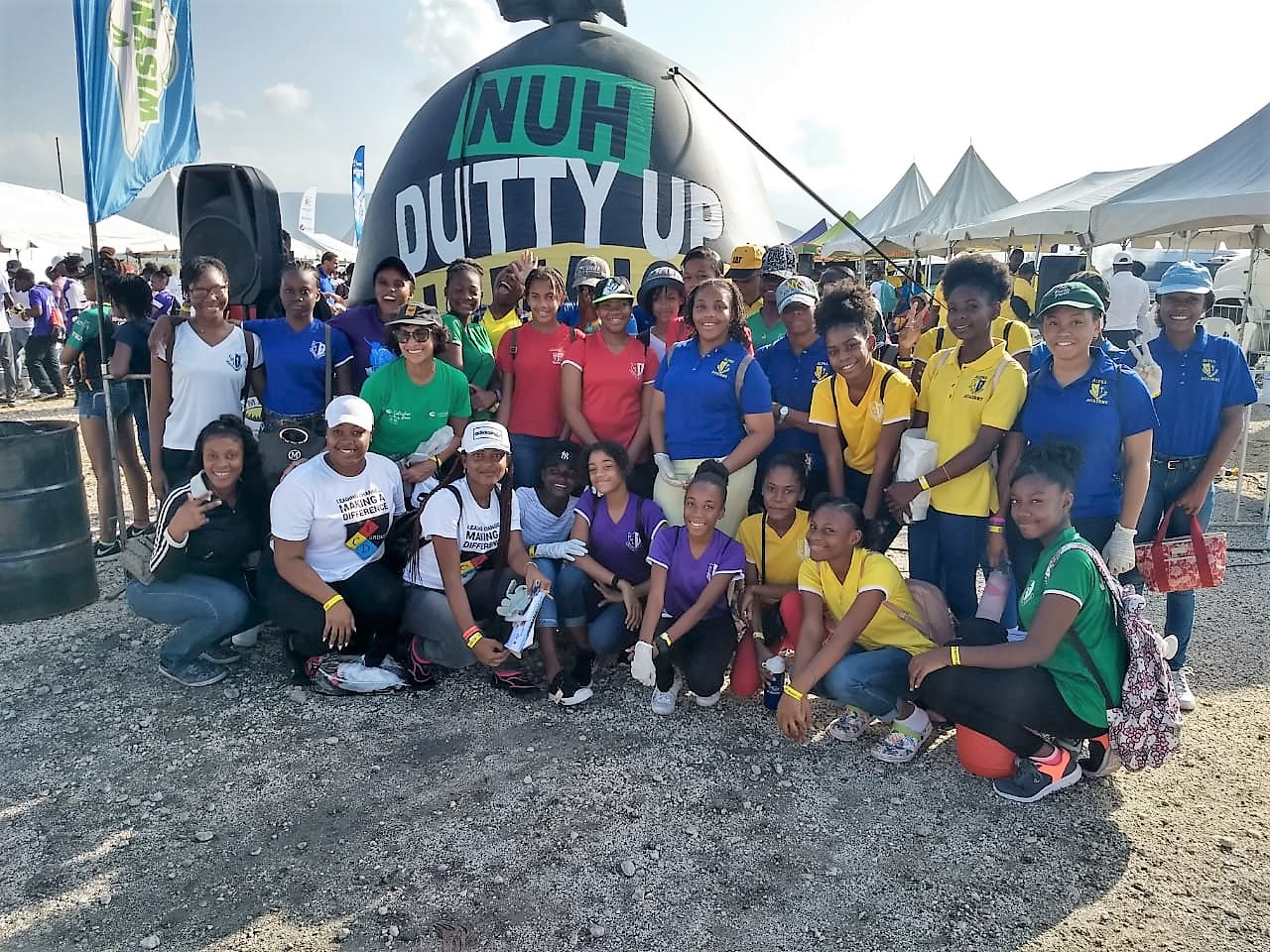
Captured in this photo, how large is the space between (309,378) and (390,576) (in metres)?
1.31

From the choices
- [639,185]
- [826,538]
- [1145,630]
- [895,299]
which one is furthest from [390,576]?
[895,299]

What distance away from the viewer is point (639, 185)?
23.4ft

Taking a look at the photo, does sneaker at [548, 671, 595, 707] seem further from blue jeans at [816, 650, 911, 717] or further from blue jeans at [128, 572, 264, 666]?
blue jeans at [128, 572, 264, 666]

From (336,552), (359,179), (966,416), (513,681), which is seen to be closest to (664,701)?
(513,681)

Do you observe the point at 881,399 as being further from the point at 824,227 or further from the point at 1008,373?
the point at 824,227

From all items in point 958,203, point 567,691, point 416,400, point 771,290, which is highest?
point 958,203

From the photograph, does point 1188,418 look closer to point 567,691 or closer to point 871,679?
point 871,679

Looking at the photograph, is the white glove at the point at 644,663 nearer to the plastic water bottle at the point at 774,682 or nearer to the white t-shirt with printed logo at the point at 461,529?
the plastic water bottle at the point at 774,682

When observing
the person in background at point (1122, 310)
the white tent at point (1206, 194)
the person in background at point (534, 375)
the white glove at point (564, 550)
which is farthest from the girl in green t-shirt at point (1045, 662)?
the white tent at point (1206, 194)

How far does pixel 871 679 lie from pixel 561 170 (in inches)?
206

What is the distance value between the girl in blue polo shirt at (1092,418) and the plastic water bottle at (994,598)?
0.11 m

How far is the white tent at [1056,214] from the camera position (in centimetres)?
1275

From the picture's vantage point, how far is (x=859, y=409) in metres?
3.76

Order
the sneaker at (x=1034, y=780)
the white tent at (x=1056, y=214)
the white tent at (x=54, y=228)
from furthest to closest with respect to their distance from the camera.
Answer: the white tent at (x=54, y=228), the white tent at (x=1056, y=214), the sneaker at (x=1034, y=780)
